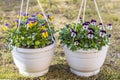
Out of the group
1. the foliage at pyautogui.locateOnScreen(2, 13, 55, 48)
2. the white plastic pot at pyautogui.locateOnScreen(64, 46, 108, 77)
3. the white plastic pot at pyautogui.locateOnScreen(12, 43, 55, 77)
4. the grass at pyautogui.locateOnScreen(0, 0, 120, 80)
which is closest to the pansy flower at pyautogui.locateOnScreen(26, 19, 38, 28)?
the foliage at pyautogui.locateOnScreen(2, 13, 55, 48)

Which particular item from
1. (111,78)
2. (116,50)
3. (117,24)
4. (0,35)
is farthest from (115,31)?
(0,35)

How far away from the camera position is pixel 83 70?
2.93m

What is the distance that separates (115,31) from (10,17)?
179 centimetres

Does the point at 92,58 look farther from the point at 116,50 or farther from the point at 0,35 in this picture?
the point at 0,35

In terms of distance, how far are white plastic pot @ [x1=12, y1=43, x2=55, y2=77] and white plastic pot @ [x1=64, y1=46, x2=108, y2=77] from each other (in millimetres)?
214

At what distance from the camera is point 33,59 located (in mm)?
2816

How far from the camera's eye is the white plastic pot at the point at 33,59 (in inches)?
110

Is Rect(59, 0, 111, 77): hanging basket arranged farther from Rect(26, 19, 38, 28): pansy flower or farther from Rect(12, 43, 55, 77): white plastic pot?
Rect(26, 19, 38, 28): pansy flower

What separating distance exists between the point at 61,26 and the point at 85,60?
5.70ft

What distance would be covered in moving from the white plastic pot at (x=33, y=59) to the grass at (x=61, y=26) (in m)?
0.10

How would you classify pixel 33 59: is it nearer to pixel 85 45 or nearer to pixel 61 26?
pixel 85 45

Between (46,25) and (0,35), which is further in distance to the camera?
(0,35)

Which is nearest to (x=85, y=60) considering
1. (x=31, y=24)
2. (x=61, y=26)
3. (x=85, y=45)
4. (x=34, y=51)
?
(x=85, y=45)

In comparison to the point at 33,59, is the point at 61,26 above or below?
below
